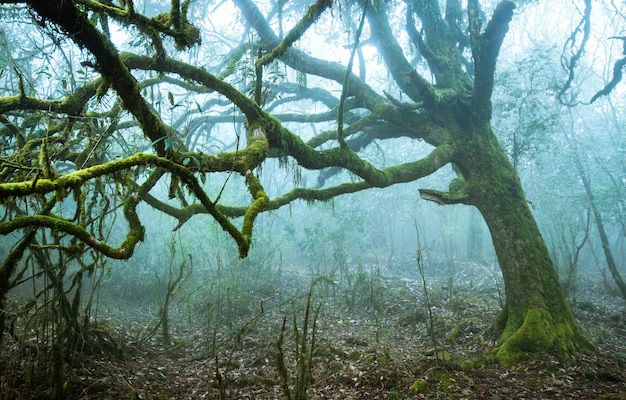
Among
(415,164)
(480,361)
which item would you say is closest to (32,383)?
(480,361)

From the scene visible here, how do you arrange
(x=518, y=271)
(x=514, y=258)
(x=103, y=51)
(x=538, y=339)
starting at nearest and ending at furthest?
(x=103, y=51), (x=538, y=339), (x=518, y=271), (x=514, y=258)

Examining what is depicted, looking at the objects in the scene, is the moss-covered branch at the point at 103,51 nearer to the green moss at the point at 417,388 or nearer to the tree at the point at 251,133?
the tree at the point at 251,133

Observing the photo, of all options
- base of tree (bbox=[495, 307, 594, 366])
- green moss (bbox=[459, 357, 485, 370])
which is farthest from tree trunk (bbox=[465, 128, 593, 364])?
green moss (bbox=[459, 357, 485, 370])

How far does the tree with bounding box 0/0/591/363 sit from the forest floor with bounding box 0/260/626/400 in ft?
2.46

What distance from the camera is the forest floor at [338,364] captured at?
458cm

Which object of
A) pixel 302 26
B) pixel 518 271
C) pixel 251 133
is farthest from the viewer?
pixel 518 271

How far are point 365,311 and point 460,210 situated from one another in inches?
942

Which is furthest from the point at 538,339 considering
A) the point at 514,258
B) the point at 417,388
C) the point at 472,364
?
the point at 417,388

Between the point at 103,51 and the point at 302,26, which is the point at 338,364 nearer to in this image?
the point at 302,26

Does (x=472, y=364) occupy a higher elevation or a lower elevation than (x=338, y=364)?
lower

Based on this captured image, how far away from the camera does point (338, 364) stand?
5863 millimetres

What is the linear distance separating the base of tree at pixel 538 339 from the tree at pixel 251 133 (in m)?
0.02

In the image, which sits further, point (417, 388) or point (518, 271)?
point (518, 271)

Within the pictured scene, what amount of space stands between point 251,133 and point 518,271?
5474 mm
